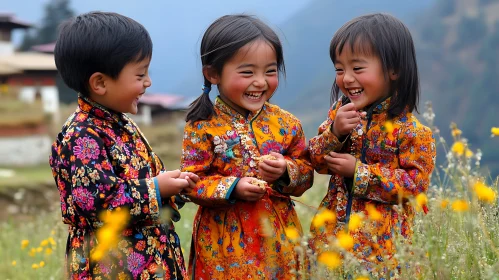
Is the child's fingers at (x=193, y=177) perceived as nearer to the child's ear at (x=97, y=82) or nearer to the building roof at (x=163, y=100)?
the child's ear at (x=97, y=82)

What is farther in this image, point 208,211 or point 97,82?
point 208,211

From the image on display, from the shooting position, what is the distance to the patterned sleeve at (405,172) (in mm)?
2902

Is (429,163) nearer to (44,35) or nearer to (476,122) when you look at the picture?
(44,35)

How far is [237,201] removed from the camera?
304 centimetres

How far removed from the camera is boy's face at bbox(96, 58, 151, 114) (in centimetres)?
277

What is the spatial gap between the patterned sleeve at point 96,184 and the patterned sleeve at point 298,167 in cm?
65

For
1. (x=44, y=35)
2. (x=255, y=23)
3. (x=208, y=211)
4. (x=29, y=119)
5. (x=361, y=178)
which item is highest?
→ (x=44, y=35)

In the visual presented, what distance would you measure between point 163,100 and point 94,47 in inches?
1576

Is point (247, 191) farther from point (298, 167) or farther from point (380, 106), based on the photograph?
point (380, 106)

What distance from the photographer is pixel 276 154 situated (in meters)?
2.99

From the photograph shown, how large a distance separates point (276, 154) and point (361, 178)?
391 millimetres

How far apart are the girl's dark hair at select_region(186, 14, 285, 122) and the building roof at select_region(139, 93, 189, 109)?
36.0m

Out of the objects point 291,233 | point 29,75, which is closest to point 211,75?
point 291,233

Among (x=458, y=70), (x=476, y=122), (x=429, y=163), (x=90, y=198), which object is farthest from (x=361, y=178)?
(x=458, y=70)
